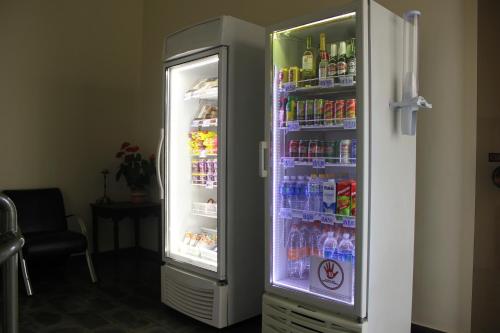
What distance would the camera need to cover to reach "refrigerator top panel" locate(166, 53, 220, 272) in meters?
3.19

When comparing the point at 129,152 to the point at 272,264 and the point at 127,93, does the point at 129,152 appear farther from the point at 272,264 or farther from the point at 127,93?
the point at 272,264

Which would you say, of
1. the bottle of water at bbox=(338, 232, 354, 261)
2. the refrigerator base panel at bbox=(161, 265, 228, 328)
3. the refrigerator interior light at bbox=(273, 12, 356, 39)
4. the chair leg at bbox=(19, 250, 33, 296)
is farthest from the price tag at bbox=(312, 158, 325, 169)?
the chair leg at bbox=(19, 250, 33, 296)

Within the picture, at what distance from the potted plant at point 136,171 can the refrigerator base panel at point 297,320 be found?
7.99ft

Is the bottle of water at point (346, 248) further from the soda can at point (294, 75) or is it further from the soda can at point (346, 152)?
the soda can at point (294, 75)

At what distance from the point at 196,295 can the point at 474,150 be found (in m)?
2.00

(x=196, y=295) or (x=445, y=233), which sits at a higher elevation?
(x=445, y=233)

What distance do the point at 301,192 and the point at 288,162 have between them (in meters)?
0.20

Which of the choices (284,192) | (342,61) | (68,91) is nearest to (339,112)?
(342,61)

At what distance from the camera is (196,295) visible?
9.58ft

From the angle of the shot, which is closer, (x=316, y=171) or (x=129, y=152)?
(x=316, y=171)

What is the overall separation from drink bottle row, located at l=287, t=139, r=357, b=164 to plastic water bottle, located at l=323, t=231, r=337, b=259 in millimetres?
455

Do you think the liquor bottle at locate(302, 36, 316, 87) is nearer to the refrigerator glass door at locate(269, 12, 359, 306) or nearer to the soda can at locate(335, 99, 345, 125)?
the refrigerator glass door at locate(269, 12, 359, 306)

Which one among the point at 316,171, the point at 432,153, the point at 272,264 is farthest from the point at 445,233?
the point at 272,264

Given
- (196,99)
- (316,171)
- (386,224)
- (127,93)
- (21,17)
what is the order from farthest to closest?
(127,93)
(21,17)
(196,99)
(316,171)
(386,224)
